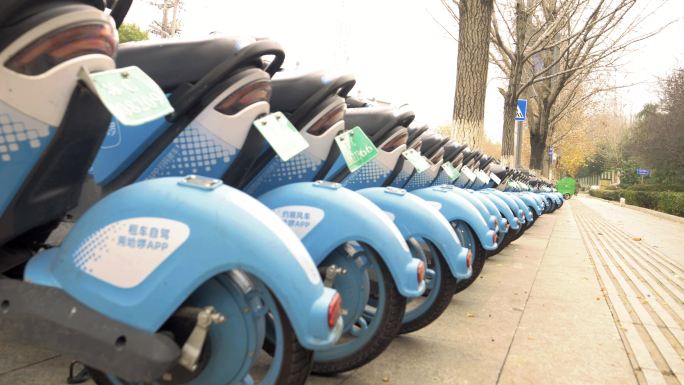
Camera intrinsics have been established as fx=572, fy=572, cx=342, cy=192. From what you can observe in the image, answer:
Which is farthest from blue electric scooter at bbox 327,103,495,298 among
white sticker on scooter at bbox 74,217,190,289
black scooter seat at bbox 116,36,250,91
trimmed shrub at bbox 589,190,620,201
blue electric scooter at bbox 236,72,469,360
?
trimmed shrub at bbox 589,190,620,201

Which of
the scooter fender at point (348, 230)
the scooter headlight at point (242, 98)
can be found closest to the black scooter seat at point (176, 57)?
the scooter headlight at point (242, 98)

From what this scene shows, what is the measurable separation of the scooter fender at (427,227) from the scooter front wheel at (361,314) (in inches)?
22.6

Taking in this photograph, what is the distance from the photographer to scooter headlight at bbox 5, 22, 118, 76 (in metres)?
1.53

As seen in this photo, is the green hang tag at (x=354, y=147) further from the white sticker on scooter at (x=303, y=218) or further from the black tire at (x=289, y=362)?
the black tire at (x=289, y=362)

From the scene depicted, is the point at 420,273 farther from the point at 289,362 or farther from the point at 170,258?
the point at 170,258

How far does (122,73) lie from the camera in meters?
1.63

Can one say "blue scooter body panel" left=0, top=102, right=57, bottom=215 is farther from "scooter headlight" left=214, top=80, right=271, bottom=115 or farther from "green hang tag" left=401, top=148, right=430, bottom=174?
"green hang tag" left=401, top=148, right=430, bottom=174

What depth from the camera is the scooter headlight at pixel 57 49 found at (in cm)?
153

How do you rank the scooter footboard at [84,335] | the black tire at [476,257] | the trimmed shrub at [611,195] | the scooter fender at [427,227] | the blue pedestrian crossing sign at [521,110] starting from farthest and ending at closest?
1. the trimmed shrub at [611,195]
2. the blue pedestrian crossing sign at [521,110]
3. the black tire at [476,257]
4. the scooter fender at [427,227]
5. the scooter footboard at [84,335]

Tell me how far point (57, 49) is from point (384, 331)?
5.07ft

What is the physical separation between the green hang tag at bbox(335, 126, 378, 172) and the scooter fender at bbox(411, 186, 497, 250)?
37.5 inches

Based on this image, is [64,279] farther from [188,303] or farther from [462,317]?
[462,317]

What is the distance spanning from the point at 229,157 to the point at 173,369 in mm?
874

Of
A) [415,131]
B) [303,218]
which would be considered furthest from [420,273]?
[415,131]
